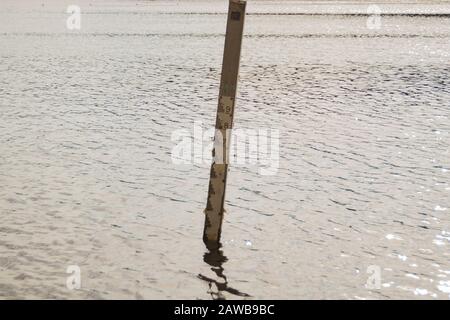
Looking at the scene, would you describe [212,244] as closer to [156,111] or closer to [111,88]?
[156,111]

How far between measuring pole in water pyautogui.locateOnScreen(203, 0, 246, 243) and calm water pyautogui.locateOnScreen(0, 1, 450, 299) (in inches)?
26.4

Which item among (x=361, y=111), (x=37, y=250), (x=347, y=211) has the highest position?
(x=361, y=111)

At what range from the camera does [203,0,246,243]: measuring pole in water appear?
22.2 ft

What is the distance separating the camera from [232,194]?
10.2 meters

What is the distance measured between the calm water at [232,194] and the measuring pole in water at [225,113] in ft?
2.20

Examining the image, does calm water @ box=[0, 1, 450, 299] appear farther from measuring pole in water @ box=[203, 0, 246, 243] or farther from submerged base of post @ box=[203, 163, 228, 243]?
measuring pole in water @ box=[203, 0, 246, 243]

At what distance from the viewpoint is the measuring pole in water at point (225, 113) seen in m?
6.76

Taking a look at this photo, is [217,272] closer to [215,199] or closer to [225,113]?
[215,199]

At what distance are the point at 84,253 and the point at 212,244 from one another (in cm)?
183

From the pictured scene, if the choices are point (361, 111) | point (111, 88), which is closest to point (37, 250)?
point (361, 111)

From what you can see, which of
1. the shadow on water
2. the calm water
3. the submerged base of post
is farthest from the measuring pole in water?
the calm water

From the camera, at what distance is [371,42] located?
152 feet

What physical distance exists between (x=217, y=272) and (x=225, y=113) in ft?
6.85
